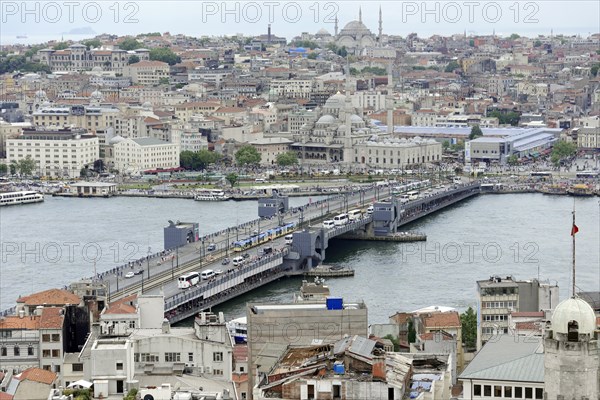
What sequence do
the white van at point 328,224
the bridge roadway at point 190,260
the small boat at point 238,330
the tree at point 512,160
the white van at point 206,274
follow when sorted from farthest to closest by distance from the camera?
the tree at point 512,160 → the white van at point 328,224 → the white van at point 206,274 → the bridge roadway at point 190,260 → the small boat at point 238,330

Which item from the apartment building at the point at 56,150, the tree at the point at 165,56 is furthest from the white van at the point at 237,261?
the tree at the point at 165,56

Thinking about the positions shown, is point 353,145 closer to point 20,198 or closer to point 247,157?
point 247,157

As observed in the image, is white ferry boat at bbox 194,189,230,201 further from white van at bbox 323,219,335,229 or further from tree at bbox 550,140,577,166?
tree at bbox 550,140,577,166

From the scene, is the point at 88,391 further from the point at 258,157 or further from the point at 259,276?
the point at 258,157

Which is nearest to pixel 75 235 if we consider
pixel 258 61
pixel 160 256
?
pixel 160 256

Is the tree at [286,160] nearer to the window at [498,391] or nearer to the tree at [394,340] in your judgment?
the tree at [394,340]

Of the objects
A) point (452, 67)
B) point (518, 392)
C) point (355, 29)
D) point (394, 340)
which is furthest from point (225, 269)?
point (355, 29)
